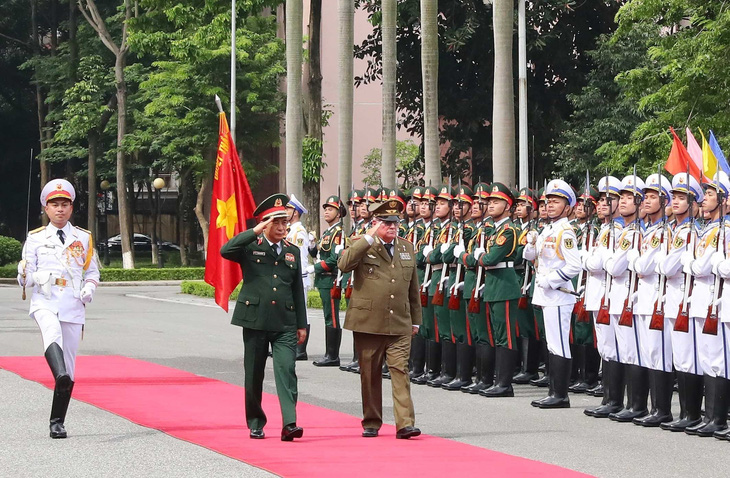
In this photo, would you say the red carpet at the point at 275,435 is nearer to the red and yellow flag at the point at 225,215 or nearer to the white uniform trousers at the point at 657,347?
the red and yellow flag at the point at 225,215

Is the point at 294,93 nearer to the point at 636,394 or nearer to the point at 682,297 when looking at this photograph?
the point at 636,394

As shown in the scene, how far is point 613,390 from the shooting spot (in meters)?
12.5

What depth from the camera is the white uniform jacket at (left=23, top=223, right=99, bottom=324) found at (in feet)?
35.6

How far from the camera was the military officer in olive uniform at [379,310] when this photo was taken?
36.0ft

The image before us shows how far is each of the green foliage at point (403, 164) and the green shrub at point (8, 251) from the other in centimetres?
1305

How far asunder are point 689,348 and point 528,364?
4.07m

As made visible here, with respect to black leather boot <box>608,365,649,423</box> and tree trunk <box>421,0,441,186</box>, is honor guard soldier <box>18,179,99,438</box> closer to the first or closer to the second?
black leather boot <box>608,365,649,423</box>

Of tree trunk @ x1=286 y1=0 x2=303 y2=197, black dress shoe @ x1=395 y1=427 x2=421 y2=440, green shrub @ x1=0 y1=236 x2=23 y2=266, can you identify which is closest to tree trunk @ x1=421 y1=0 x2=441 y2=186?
tree trunk @ x1=286 y1=0 x2=303 y2=197

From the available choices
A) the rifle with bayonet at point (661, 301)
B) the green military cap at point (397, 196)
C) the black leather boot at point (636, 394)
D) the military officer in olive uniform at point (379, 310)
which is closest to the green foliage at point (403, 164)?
the green military cap at point (397, 196)

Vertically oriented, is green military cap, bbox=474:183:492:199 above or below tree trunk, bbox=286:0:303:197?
below

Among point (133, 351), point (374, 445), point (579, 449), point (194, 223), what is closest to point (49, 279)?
point (374, 445)

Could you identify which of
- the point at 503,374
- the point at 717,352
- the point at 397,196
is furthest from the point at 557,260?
the point at 397,196

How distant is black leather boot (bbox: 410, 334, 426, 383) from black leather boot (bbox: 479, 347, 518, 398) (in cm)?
151

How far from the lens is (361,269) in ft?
36.8
